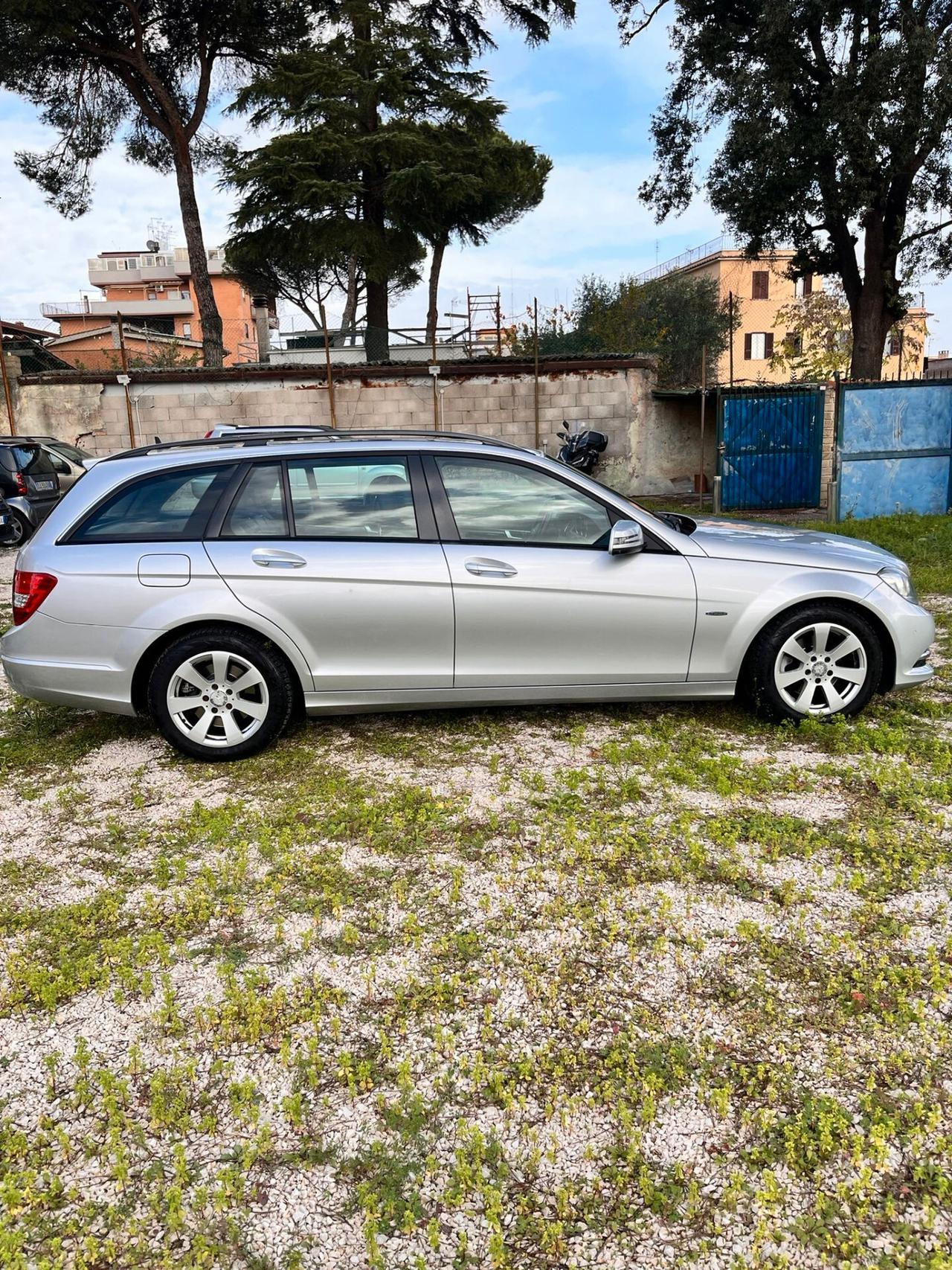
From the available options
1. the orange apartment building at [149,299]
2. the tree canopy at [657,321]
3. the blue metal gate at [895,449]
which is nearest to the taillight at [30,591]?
the blue metal gate at [895,449]

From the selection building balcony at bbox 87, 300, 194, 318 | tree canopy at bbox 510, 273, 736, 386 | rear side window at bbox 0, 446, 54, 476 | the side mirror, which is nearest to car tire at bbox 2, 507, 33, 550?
rear side window at bbox 0, 446, 54, 476

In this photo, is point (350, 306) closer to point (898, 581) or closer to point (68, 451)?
point (68, 451)

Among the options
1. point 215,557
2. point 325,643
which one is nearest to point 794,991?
point 325,643

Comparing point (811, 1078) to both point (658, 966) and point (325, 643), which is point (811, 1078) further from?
point (325, 643)

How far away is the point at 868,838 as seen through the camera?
359cm

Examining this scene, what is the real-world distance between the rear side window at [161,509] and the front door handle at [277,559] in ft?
1.04

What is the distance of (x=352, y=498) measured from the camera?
15.5 ft

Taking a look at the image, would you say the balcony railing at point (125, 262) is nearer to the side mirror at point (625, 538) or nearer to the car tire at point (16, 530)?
the car tire at point (16, 530)

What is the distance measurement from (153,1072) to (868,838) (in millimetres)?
2643

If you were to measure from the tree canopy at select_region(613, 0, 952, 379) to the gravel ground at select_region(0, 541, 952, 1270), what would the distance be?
608 inches

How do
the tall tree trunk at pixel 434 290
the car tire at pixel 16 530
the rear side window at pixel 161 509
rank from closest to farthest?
the rear side window at pixel 161 509
the car tire at pixel 16 530
the tall tree trunk at pixel 434 290

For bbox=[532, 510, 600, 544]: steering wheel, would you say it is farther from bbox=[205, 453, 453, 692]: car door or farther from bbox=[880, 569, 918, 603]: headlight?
bbox=[880, 569, 918, 603]: headlight

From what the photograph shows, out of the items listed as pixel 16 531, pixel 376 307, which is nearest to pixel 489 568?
pixel 16 531

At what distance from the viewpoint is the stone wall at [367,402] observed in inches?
682
